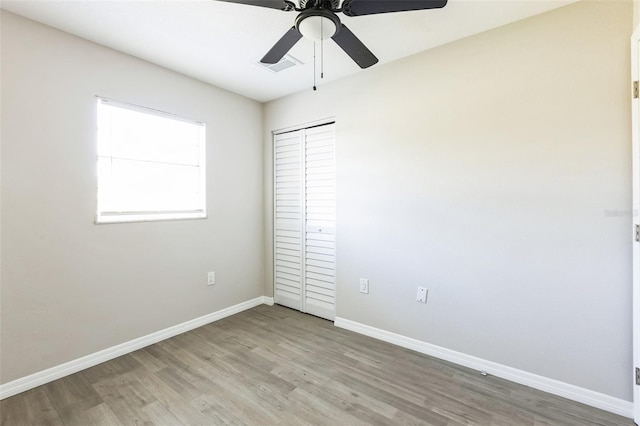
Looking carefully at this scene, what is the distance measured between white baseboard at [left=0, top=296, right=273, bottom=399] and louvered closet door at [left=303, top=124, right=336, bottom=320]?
0.96m

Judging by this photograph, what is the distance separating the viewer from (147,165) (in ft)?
8.32

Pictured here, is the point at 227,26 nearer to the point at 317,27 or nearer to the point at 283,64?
the point at 283,64

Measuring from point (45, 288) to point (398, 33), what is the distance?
3103mm

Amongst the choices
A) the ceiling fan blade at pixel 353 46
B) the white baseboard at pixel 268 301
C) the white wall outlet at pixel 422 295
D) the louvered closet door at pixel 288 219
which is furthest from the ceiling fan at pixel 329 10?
the white baseboard at pixel 268 301

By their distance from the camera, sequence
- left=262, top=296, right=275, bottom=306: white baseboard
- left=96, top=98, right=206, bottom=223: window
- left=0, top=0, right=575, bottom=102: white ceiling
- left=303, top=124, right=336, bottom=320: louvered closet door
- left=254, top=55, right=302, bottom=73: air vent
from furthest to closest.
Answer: left=262, top=296, right=275, bottom=306: white baseboard < left=303, top=124, right=336, bottom=320: louvered closet door < left=254, top=55, right=302, bottom=73: air vent < left=96, top=98, right=206, bottom=223: window < left=0, top=0, right=575, bottom=102: white ceiling

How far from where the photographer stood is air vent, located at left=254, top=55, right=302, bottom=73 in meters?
2.41

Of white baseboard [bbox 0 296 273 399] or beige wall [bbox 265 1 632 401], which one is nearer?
beige wall [bbox 265 1 632 401]

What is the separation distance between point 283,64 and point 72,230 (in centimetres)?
213

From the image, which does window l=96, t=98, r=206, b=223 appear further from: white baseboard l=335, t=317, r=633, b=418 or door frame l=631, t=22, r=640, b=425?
door frame l=631, t=22, r=640, b=425

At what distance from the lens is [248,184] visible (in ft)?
11.0

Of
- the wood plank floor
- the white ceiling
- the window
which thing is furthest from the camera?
the window

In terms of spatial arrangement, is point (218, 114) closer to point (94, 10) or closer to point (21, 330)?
point (94, 10)

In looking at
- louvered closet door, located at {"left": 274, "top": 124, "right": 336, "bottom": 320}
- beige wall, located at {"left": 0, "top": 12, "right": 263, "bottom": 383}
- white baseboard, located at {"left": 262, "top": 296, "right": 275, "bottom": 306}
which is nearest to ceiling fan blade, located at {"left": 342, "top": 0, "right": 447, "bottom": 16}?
louvered closet door, located at {"left": 274, "top": 124, "right": 336, "bottom": 320}

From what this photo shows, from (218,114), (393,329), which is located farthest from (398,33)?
(393,329)
